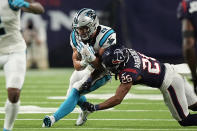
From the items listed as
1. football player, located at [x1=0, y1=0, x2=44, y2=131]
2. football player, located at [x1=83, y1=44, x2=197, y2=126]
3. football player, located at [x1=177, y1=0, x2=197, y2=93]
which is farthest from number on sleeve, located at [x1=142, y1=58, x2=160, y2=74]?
football player, located at [x1=177, y1=0, x2=197, y2=93]

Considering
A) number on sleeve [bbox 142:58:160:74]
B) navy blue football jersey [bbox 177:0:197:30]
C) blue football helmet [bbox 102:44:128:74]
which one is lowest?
number on sleeve [bbox 142:58:160:74]

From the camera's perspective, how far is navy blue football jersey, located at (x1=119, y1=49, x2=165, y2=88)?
5738 millimetres

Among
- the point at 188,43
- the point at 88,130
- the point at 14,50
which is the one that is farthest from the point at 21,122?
the point at 188,43

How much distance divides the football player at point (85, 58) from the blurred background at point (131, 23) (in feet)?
25.0

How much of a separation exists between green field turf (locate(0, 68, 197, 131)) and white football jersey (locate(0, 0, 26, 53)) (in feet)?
2.85

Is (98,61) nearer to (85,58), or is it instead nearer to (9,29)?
(85,58)

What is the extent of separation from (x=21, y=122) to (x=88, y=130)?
2.73ft

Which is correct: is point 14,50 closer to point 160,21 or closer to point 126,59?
point 126,59

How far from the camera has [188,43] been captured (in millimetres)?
7871

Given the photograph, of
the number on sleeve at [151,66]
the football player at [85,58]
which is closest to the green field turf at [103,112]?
the football player at [85,58]

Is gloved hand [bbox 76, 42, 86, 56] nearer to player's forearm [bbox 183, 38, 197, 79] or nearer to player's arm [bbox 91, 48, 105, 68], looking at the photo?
player's arm [bbox 91, 48, 105, 68]

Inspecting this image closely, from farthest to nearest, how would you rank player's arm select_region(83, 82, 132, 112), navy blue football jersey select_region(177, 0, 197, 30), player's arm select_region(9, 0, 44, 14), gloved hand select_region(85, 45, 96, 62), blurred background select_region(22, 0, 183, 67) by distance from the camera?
blurred background select_region(22, 0, 183, 67) → navy blue football jersey select_region(177, 0, 197, 30) → gloved hand select_region(85, 45, 96, 62) → player's arm select_region(83, 82, 132, 112) → player's arm select_region(9, 0, 44, 14)

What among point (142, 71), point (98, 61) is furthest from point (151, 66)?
point (98, 61)

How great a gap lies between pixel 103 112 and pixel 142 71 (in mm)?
1463
